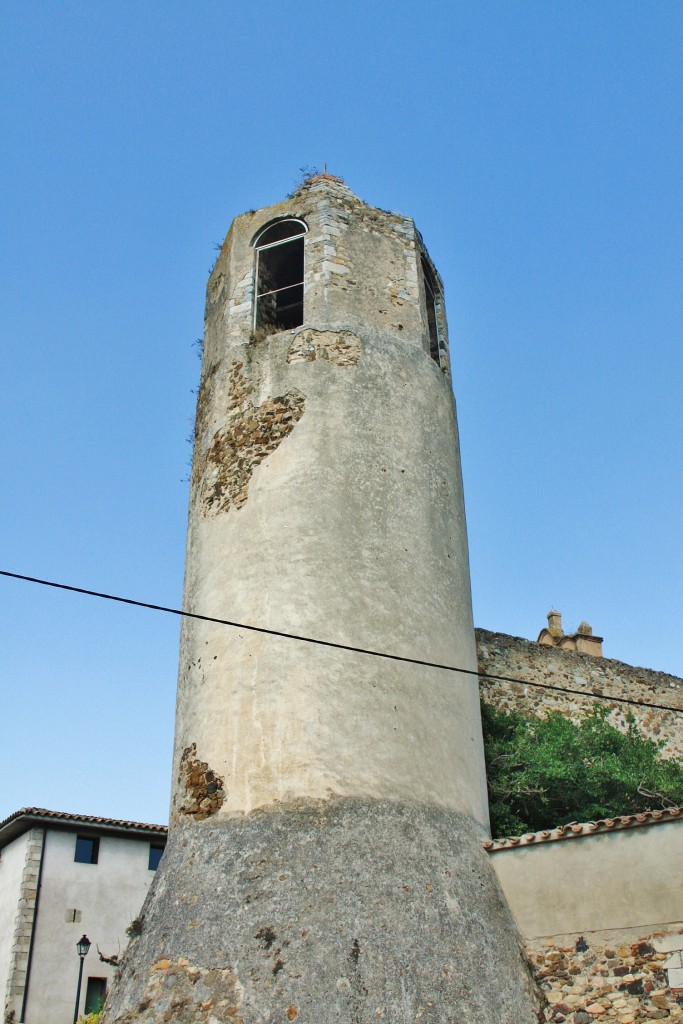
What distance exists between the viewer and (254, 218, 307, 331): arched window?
541 inches

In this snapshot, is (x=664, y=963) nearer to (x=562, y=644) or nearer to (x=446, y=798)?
(x=446, y=798)

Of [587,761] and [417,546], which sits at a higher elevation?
[417,546]

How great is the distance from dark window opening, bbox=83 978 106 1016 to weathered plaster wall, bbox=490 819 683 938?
11098mm

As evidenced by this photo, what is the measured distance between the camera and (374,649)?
1045 centimetres

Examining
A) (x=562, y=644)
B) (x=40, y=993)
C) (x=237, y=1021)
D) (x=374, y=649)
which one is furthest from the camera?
(x=562, y=644)

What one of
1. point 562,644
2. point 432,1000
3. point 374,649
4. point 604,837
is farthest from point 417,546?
point 562,644

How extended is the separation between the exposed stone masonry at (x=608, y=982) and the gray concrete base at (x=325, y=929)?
0.28 metres

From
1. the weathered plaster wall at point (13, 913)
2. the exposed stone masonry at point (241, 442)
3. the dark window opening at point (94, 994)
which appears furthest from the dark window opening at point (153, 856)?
the exposed stone masonry at point (241, 442)

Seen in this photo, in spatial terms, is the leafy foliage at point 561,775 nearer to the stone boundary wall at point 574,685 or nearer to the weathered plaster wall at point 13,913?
the stone boundary wall at point 574,685

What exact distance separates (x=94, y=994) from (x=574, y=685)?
422 inches

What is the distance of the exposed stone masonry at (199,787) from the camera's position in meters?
9.88

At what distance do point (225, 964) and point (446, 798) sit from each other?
2.87 metres

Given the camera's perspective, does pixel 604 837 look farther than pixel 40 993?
No

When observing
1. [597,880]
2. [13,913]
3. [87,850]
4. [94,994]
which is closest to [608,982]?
[597,880]
